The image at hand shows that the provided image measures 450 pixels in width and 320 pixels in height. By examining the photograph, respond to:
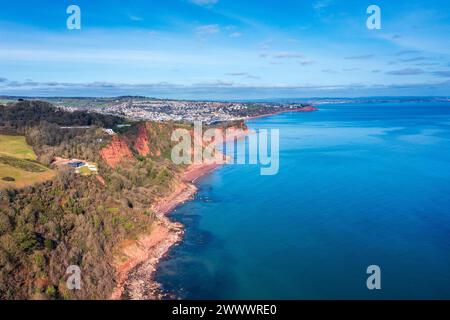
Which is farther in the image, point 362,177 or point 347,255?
point 362,177

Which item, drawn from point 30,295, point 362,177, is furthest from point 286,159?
point 30,295

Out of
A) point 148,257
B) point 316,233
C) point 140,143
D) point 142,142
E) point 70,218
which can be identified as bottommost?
point 148,257

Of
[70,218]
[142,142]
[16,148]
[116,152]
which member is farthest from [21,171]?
[142,142]

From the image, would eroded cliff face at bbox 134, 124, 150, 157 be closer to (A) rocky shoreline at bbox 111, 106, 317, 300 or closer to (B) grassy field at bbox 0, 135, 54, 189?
(A) rocky shoreline at bbox 111, 106, 317, 300

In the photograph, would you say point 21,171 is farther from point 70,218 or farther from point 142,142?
point 142,142

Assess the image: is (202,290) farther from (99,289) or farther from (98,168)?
(98,168)

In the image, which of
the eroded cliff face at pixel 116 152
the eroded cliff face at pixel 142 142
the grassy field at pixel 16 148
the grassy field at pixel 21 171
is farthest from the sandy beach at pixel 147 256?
the eroded cliff face at pixel 142 142

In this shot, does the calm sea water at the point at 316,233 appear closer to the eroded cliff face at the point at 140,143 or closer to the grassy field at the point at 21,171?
the eroded cliff face at the point at 140,143

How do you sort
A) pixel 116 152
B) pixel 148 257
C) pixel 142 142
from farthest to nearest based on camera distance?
pixel 142 142 < pixel 116 152 < pixel 148 257
